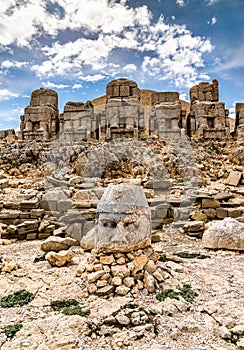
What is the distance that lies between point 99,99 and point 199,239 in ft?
166

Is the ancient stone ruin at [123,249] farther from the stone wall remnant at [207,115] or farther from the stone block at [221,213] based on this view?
the stone wall remnant at [207,115]

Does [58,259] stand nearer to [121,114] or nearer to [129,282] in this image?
[129,282]

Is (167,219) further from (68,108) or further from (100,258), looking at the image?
(68,108)

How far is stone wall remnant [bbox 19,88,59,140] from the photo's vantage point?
55.1 feet

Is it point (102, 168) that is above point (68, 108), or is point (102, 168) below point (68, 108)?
below

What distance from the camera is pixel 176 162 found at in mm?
11828

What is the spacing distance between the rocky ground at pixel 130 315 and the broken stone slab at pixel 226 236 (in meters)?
0.76

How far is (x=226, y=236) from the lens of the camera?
5652mm

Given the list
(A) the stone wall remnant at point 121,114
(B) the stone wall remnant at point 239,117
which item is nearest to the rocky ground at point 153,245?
(A) the stone wall remnant at point 121,114

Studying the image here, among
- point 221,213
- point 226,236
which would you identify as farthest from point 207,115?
point 226,236

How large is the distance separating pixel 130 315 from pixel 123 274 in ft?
2.30

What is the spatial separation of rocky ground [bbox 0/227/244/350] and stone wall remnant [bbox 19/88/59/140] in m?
13.2

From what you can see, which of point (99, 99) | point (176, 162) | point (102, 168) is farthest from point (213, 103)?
point (99, 99)

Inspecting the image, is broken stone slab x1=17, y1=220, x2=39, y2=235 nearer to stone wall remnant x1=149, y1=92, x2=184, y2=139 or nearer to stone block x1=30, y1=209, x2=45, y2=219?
stone block x1=30, y1=209, x2=45, y2=219
